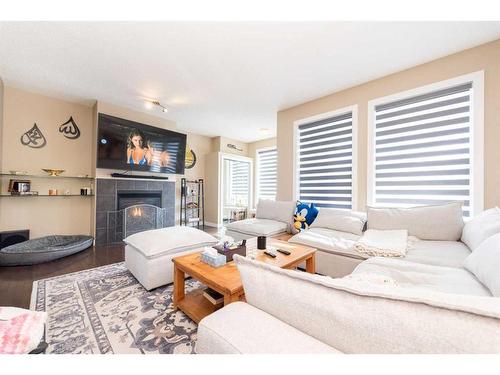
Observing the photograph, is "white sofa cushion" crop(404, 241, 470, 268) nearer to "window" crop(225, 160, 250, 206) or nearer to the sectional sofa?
the sectional sofa

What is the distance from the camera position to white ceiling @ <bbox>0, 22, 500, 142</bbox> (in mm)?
1902

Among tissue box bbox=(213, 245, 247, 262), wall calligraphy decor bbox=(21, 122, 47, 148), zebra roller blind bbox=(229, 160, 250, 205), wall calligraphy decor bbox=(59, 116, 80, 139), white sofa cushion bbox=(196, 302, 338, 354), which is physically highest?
wall calligraphy decor bbox=(59, 116, 80, 139)

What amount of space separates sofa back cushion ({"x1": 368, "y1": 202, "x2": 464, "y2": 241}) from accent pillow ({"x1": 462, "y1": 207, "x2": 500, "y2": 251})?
11 cm

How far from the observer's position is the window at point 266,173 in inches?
230

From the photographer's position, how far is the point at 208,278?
138 centimetres

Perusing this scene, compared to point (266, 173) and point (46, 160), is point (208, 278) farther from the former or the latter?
point (266, 173)

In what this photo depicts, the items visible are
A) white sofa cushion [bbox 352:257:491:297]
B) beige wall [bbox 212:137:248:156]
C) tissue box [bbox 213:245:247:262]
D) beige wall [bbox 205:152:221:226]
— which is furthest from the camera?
beige wall [bbox 212:137:248:156]

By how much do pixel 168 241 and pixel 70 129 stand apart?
3.21 m

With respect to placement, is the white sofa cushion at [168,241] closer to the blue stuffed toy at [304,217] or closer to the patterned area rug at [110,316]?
the patterned area rug at [110,316]

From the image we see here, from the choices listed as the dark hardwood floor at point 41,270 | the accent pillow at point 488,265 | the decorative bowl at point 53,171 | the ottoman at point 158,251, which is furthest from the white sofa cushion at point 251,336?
the decorative bowl at point 53,171

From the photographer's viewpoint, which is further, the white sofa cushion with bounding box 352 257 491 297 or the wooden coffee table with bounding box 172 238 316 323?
the wooden coffee table with bounding box 172 238 316 323

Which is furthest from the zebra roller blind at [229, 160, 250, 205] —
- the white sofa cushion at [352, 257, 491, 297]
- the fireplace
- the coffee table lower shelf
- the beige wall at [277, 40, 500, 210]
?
the white sofa cushion at [352, 257, 491, 297]

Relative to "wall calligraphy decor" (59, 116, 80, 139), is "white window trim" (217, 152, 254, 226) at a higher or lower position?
lower

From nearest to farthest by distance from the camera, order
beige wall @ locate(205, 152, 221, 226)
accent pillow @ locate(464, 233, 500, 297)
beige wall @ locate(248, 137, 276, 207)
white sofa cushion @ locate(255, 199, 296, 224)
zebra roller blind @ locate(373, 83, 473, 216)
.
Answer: accent pillow @ locate(464, 233, 500, 297) → zebra roller blind @ locate(373, 83, 473, 216) → white sofa cushion @ locate(255, 199, 296, 224) → beige wall @ locate(205, 152, 221, 226) → beige wall @ locate(248, 137, 276, 207)
